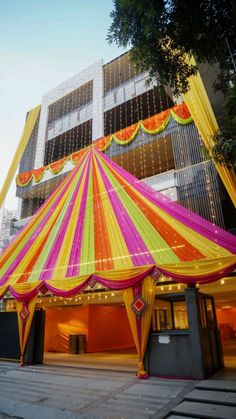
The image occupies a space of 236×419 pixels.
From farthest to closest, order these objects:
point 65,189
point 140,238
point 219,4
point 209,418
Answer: point 65,189, point 140,238, point 219,4, point 209,418

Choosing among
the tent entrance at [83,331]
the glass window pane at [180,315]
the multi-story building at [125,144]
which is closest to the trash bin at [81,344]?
the tent entrance at [83,331]

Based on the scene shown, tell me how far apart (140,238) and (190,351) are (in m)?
2.47

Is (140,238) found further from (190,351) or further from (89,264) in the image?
(190,351)

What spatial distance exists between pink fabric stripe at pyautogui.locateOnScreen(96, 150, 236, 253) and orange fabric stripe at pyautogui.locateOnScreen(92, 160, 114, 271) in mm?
1074

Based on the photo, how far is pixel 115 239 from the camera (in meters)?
6.65

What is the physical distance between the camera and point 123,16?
447 centimetres

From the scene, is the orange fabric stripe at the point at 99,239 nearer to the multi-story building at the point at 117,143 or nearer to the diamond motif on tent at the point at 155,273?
the diamond motif on tent at the point at 155,273

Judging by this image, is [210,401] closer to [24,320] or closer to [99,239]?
[99,239]

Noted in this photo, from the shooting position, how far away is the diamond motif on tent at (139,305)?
18.6 feet

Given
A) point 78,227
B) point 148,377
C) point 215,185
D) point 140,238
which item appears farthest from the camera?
point 215,185

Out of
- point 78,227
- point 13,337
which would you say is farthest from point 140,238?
point 13,337

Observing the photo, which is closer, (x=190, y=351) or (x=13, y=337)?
(x=190, y=351)

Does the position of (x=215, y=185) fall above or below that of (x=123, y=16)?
below

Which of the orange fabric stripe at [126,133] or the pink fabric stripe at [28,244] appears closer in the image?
the pink fabric stripe at [28,244]
